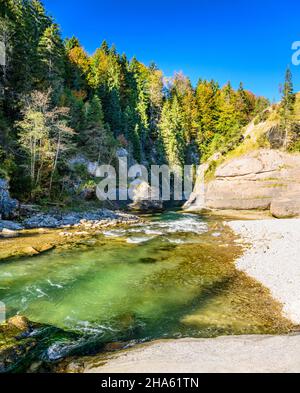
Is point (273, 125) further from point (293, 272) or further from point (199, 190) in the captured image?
point (293, 272)

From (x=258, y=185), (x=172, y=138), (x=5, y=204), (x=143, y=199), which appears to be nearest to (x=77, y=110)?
(x=143, y=199)

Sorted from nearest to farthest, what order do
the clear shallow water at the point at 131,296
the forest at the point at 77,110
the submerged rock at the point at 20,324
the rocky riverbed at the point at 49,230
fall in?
the submerged rock at the point at 20,324 < the clear shallow water at the point at 131,296 < the rocky riverbed at the point at 49,230 < the forest at the point at 77,110

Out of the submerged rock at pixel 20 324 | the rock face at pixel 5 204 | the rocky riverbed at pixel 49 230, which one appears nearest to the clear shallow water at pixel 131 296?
the submerged rock at pixel 20 324

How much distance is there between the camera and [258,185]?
115 ft

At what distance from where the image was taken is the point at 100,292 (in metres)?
11.0

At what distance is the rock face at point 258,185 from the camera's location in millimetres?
32594

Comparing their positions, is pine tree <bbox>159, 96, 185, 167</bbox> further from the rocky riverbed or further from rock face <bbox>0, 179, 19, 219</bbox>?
rock face <bbox>0, 179, 19, 219</bbox>

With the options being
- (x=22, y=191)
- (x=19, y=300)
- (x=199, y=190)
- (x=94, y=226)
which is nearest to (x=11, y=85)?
(x=22, y=191)

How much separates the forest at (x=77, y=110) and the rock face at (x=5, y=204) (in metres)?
1.28

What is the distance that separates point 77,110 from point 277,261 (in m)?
38.0

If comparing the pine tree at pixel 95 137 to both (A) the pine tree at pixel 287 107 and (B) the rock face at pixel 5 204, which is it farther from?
(A) the pine tree at pixel 287 107

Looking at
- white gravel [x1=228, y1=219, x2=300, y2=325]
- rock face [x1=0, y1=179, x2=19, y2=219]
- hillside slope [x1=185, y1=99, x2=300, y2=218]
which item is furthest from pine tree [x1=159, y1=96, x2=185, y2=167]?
rock face [x1=0, y1=179, x2=19, y2=219]

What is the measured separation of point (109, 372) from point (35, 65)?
3868 cm

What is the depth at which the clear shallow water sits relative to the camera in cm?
800
